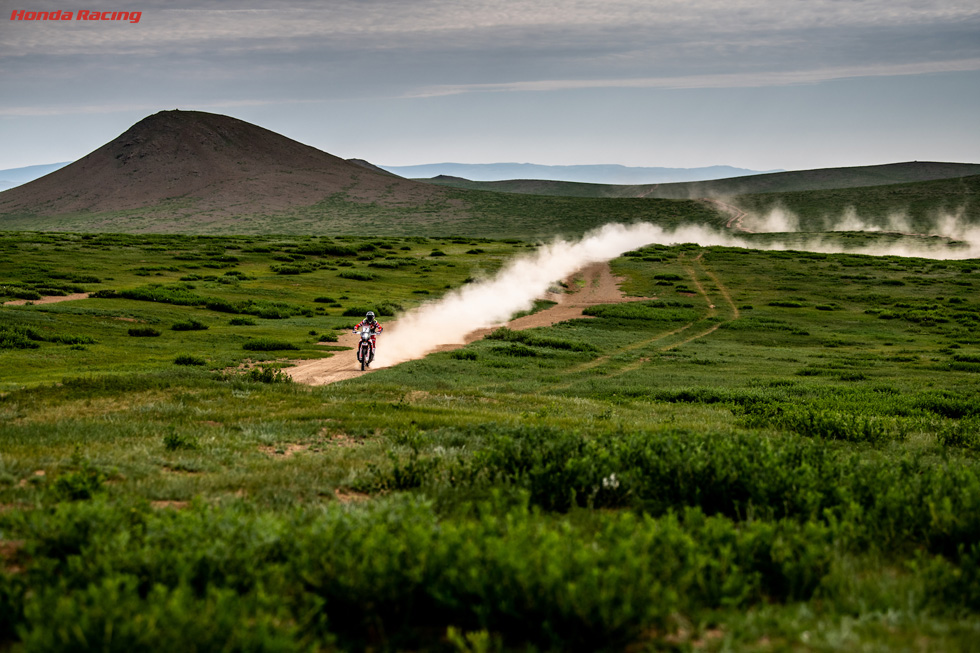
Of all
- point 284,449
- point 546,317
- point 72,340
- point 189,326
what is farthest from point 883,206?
point 284,449

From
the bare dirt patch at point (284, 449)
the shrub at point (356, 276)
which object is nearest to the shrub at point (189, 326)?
the bare dirt patch at point (284, 449)

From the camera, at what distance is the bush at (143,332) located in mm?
31922

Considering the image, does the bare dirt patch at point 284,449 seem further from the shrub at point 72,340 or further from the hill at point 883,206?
the hill at point 883,206

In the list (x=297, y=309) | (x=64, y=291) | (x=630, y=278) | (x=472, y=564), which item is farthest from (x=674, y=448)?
(x=630, y=278)

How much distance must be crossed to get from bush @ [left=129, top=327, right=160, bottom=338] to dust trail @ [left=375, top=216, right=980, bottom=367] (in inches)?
398

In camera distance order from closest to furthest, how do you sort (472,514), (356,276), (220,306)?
(472,514)
(220,306)
(356,276)

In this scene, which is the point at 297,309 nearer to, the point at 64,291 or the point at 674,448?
the point at 64,291

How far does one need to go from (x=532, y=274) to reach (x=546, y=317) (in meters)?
24.7

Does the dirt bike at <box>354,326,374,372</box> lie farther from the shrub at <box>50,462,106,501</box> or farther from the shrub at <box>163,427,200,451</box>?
the shrub at <box>50,462,106,501</box>

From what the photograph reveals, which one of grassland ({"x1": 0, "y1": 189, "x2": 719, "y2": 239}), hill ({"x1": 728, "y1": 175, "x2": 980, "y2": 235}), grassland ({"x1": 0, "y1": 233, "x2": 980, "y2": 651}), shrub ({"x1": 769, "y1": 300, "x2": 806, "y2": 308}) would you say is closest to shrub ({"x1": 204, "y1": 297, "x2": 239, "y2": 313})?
grassland ({"x1": 0, "y1": 233, "x2": 980, "y2": 651})

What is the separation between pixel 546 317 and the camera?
4753 centimetres

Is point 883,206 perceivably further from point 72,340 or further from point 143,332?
point 72,340

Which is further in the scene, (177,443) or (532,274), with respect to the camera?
(532,274)

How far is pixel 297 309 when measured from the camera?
44156mm
